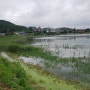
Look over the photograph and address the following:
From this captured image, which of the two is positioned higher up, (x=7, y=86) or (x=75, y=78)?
(x=7, y=86)

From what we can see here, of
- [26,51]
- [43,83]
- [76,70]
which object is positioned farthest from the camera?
[26,51]

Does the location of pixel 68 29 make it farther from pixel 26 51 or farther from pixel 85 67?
pixel 85 67

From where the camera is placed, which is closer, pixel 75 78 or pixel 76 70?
pixel 75 78

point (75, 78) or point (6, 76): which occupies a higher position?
point (6, 76)

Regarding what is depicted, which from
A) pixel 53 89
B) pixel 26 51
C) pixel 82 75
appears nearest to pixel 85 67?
pixel 82 75

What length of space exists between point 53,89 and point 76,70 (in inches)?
308

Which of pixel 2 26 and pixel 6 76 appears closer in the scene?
pixel 6 76

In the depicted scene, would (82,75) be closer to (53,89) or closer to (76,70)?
(76,70)

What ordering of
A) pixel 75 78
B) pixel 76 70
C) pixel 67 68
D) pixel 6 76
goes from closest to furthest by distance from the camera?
pixel 6 76, pixel 75 78, pixel 76 70, pixel 67 68

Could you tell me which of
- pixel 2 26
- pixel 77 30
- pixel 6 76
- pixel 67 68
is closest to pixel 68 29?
pixel 77 30

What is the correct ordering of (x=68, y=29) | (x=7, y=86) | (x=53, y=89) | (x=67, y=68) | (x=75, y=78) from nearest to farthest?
(x=7, y=86), (x=53, y=89), (x=75, y=78), (x=67, y=68), (x=68, y=29)

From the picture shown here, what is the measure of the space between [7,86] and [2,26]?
409 ft

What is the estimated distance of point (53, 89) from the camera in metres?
13.3

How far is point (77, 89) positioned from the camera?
1390 centimetres
